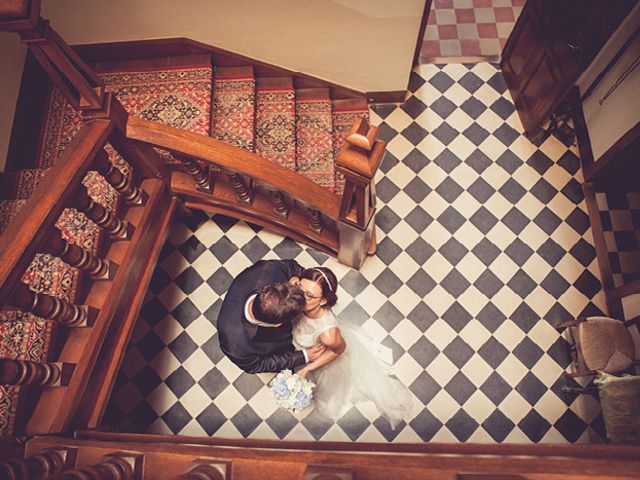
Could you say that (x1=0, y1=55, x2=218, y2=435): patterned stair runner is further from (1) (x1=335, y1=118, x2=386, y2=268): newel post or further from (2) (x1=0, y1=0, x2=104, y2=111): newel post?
(1) (x1=335, y1=118, x2=386, y2=268): newel post

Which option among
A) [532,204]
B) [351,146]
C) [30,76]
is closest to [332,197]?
[351,146]

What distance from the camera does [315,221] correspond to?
3516mm

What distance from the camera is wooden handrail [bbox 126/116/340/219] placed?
2885 mm

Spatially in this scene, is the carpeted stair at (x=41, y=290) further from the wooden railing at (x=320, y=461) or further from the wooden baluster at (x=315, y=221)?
the wooden baluster at (x=315, y=221)

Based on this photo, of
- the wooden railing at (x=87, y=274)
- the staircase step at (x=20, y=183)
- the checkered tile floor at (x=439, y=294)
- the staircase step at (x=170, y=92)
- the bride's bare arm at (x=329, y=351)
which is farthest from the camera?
the staircase step at (x=170, y=92)

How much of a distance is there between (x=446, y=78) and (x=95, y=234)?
3.86 m

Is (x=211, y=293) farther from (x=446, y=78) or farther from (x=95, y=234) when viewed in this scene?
(x=446, y=78)

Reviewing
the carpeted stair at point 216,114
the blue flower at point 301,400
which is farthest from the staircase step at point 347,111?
the blue flower at point 301,400

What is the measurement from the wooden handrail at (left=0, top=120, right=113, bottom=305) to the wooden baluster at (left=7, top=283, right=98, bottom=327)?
9 cm

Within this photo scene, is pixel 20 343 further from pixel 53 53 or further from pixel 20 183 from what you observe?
pixel 53 53

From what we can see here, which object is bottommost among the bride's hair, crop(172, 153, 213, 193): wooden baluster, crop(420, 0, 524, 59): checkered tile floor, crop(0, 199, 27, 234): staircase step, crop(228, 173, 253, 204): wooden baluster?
the bride's hair

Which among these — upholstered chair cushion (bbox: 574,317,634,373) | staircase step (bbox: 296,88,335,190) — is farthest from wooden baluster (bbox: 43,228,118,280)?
upholstered chair cushion (bbox: 574,317,634,373)

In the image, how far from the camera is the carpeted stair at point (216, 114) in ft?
11.5

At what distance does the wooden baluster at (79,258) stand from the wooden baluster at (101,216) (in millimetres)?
205
